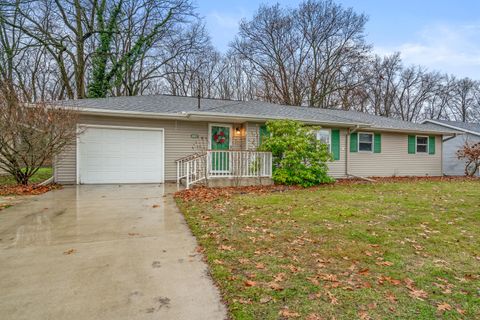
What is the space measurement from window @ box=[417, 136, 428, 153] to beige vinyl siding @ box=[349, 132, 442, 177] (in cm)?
25

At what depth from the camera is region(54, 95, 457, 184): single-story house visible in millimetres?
8820

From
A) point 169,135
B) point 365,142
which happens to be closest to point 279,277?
point 169,135

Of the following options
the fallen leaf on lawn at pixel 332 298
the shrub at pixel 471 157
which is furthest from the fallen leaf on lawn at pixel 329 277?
the shrub at pixel 471 157

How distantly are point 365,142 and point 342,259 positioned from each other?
10.6 metres

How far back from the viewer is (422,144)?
44.7 ft

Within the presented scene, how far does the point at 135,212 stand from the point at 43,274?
253 centimetres

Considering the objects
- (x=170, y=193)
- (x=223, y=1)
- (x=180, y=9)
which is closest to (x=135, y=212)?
(x=170, y=193)

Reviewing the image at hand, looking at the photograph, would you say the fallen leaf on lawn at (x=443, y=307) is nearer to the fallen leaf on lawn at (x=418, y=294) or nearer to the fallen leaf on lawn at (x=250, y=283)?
the fallen leaf on lawn at (x=418, y=294)

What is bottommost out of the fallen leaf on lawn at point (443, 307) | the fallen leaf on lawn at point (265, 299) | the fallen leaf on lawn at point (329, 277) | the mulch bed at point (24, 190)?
the fallen leaf on lawn at point (443, 307)

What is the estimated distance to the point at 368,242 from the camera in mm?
3623

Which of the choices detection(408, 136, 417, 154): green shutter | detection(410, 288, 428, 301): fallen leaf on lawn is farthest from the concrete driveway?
detection(408, 136, 417, 154): green shutter

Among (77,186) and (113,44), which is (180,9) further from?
(77,186)

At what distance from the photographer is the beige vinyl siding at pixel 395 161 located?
12242 mm

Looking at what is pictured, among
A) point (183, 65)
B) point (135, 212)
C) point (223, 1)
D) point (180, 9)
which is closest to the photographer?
point (135, 212)
